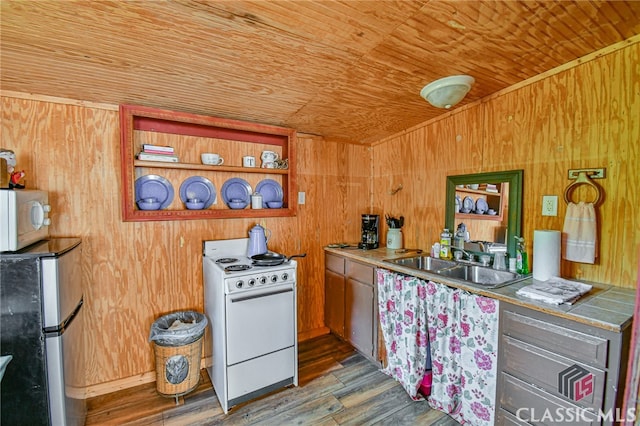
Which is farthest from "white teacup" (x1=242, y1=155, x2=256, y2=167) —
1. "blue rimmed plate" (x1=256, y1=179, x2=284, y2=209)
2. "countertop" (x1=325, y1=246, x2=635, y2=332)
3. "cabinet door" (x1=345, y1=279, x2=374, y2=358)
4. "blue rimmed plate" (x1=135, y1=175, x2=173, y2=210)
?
"countertop" (x1=325, y1=246, x2=635, y2=332)

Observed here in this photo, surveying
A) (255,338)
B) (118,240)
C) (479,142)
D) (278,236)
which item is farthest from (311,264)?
(479,142)

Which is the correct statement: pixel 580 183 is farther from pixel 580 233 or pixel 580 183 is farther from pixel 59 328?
pixel 59 328

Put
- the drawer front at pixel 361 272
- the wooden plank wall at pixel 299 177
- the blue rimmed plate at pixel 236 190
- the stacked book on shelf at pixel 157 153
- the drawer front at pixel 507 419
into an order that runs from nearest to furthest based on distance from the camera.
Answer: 1. the drawer front at pixel 507 419
2. the wooden plank wall at pixel 299 177
3. the stacked book on shelf at pixel 157 153
4. the drawer front at pixel 361 272
5. the blue rimmed plate at pixel 236 190

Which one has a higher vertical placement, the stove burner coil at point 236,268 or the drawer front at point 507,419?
the stove burner coil at point 236,268

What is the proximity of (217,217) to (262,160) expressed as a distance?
0.69 metres

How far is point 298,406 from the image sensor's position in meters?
1.91

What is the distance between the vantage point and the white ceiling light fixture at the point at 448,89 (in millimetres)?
1625

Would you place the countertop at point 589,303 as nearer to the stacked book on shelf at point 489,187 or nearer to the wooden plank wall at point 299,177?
the wooden plank wall at point 299,177

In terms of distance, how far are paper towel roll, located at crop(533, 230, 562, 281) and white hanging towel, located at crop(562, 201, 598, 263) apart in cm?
7

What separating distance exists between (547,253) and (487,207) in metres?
0.59

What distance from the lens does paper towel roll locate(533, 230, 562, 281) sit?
1.60 metres

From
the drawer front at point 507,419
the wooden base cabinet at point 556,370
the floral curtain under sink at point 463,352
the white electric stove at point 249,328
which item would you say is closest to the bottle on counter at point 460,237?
the floral curtain under sink at point 463,352

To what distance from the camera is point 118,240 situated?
2057 millimetres

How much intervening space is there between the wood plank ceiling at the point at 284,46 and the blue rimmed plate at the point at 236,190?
28.2 inches
